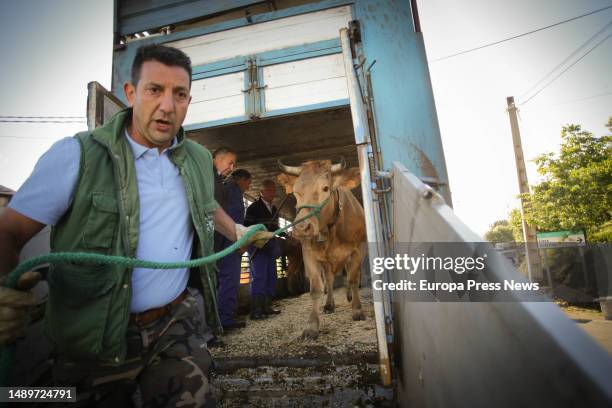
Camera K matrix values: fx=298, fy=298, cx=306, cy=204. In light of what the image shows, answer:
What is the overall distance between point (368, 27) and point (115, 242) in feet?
12.9

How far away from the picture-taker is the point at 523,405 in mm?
736

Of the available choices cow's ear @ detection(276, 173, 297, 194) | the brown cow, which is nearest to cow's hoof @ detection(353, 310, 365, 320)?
the brown cow

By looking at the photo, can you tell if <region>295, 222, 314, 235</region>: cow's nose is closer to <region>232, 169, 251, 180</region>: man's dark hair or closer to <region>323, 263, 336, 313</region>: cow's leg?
<region>323, 263, 336, 313</region>: cow's leg

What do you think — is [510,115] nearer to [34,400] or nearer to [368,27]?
[368,27]

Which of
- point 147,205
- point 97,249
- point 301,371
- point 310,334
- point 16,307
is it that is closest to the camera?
point 16,307

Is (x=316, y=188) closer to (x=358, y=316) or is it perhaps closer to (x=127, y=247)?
(x=358, y=316)

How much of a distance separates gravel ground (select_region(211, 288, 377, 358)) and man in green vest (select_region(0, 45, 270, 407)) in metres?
1.68

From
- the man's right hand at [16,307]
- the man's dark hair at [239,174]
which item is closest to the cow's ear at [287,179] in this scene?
the man's dark hair at [239,174]

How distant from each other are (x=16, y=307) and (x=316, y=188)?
10.6 feet

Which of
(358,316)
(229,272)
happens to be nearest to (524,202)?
(358,316)

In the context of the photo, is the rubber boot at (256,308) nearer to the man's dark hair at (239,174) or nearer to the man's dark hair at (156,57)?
the man's dark hair at (239,174)

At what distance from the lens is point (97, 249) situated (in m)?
1.36

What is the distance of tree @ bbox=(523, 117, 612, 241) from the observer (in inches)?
511

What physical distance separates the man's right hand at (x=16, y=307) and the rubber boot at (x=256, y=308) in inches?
167
